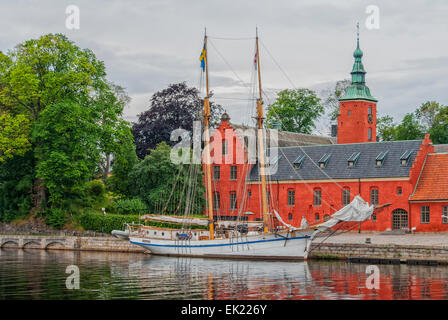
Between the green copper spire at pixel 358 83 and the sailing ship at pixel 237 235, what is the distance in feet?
97.5

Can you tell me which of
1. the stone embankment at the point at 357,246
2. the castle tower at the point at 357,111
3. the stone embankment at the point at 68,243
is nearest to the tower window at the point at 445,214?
the stone embankment at the point at 357,246

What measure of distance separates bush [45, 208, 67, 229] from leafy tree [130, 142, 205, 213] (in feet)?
23.8

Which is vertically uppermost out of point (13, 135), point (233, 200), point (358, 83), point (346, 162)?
point (358, 83)

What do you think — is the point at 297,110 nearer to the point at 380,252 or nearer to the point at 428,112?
the point at 428,112

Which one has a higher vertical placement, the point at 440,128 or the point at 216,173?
the point at 440,128

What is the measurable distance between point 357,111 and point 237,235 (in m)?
36.8

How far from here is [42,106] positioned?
63625mm

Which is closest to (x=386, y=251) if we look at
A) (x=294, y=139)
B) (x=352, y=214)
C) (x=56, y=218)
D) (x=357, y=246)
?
(x=357, y=246)

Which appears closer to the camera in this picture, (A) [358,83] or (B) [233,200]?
(B) [233,200]

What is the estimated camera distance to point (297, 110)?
96438 millimetres

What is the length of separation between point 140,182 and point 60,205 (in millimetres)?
7450

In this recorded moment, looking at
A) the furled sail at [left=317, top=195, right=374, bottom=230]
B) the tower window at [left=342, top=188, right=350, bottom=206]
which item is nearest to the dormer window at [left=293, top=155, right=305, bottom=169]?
the tower window at [left=342, top=188, right=350, bottom=206]

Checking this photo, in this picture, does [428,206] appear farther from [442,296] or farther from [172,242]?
[442,296]
